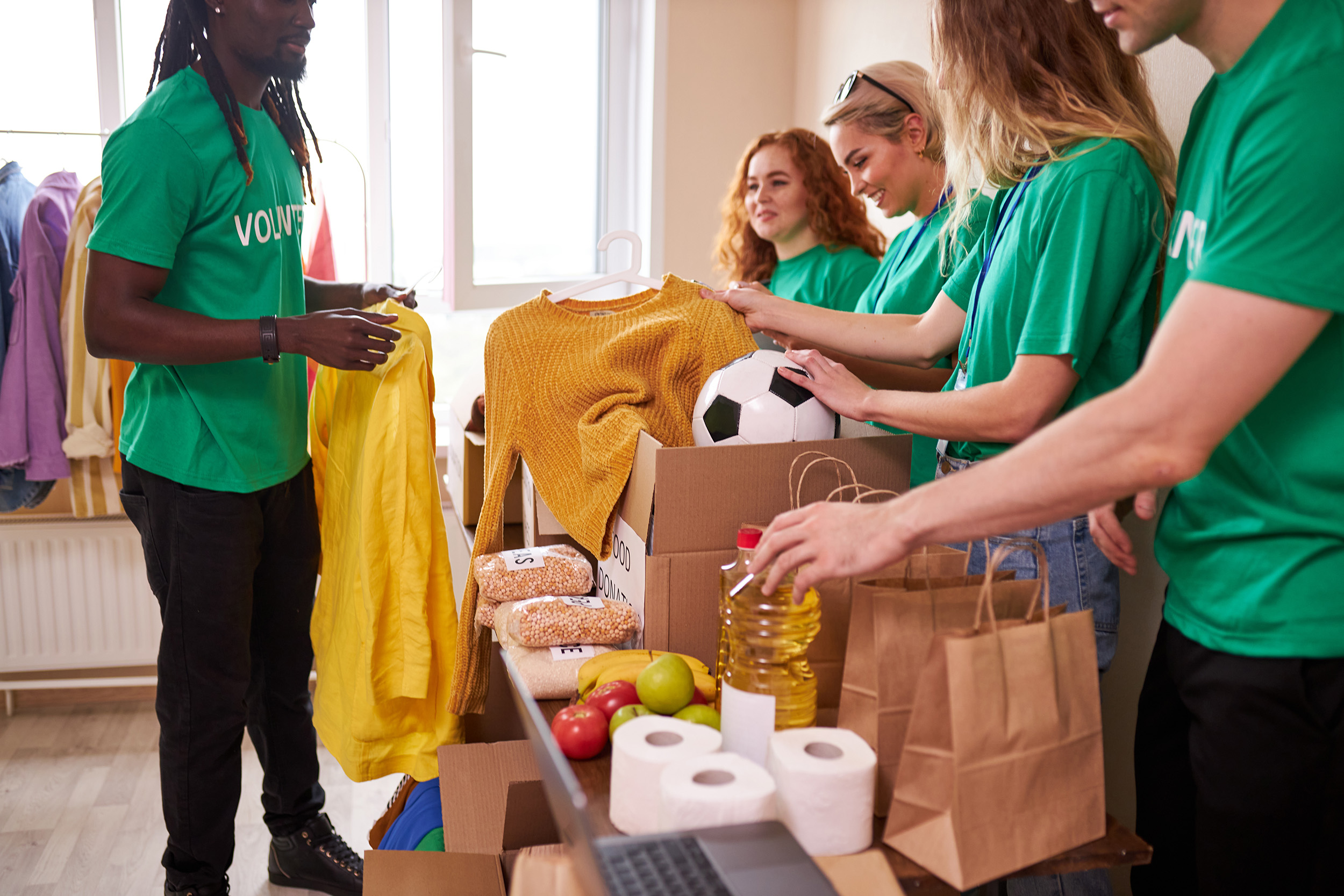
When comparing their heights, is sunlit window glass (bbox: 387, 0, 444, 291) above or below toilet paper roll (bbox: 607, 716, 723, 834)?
above

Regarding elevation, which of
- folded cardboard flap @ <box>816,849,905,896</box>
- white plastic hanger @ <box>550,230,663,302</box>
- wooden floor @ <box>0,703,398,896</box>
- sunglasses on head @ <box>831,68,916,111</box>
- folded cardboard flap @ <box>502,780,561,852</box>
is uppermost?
sunglasses on head @ <box>831,68,916,111</box>

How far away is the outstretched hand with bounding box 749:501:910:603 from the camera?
880 mm

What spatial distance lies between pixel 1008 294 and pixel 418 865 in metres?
1.07

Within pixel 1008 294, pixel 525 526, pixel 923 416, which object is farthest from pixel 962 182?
pixel 525 526

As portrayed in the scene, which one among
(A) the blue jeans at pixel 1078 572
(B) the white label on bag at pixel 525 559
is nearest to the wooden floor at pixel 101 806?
(B) the white label on bag at pixel 525 559

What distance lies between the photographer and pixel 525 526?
5.70 ft

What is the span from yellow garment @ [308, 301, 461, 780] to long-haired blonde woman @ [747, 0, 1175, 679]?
778 millimetres

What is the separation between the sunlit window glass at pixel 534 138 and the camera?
297 cm

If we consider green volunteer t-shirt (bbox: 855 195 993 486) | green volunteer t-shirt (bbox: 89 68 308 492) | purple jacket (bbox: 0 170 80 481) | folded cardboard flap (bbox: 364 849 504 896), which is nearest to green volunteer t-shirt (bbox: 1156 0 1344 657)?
green volunteer t-shirt (bbox: 855 195 993 486)

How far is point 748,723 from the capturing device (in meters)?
0.96

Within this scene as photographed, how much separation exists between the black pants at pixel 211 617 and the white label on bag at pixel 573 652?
2.36 ft

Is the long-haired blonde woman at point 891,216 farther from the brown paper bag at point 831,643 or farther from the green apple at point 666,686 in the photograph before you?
the green apple at point 666,686

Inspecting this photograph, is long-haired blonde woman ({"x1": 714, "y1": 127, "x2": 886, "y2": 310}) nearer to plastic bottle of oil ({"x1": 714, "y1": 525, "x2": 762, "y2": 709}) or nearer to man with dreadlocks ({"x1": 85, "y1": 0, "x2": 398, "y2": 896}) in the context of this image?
man with dreadlocks ({"x1": 85, "y1": 0, "x2": 398, "y2": 896})

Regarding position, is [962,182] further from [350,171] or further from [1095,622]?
[350,171]
